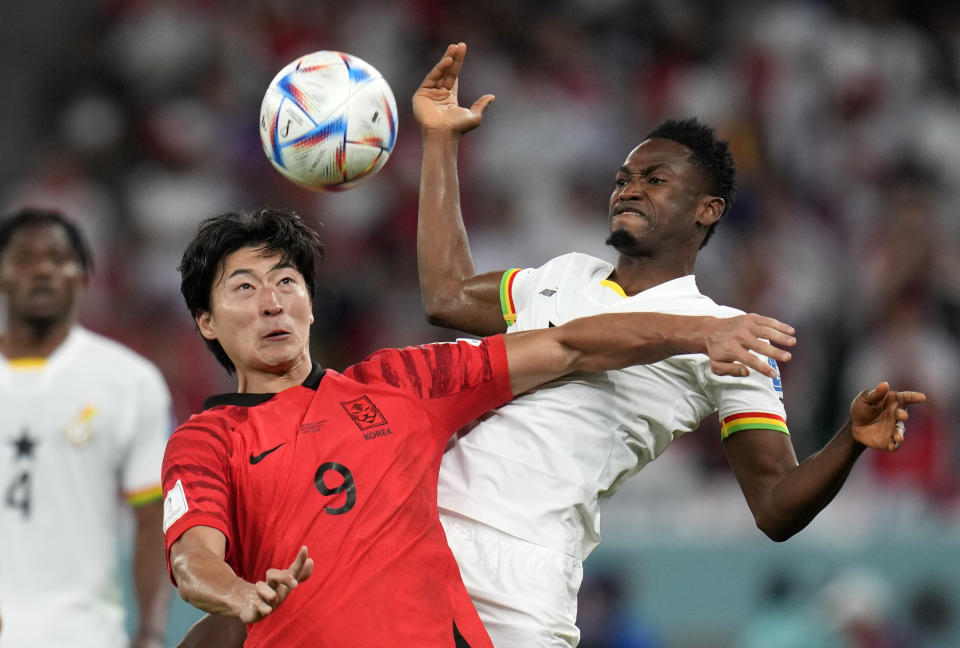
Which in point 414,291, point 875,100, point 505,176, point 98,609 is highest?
point 875,100

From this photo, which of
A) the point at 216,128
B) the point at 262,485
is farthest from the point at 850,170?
the point at 262,485

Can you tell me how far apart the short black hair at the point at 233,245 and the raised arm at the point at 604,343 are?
2.10ft

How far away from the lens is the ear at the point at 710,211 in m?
4.54

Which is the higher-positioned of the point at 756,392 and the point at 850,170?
the point at 850,170

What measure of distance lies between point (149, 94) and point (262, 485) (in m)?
7.91

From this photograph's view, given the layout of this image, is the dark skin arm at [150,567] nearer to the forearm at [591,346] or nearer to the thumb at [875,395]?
the forearm at [591,346]

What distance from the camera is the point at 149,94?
427 inches

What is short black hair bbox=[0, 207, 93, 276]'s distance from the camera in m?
5.89

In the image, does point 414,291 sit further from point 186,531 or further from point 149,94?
point 186,531

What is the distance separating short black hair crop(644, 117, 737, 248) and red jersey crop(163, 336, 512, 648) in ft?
4.35

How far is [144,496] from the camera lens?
5.75 metres

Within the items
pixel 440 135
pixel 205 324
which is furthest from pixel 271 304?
pixel 440 135

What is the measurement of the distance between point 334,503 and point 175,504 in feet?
1.32

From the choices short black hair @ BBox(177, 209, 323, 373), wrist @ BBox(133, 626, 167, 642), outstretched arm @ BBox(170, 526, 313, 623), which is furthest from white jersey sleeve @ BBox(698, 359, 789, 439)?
wrist @ BBox(133, 626, 167, 642)
